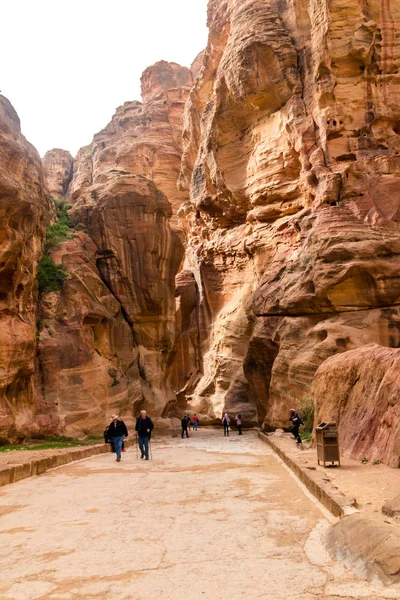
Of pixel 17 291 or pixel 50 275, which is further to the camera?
pixel 50 275

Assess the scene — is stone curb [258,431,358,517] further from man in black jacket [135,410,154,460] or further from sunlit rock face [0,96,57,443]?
sunlit rock face [0,96,57,443]

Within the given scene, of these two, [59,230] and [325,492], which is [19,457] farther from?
[59,230]

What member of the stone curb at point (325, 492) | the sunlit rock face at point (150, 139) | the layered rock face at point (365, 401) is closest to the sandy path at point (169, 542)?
the stone curb at point (325, 492)

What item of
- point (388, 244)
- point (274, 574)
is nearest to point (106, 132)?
point (388, 244)

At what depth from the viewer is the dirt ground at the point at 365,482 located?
596 cm

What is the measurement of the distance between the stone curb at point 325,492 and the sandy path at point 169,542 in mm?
190

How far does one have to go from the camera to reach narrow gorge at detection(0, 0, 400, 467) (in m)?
18.5

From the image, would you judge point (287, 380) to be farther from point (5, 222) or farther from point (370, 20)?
point (370, 20)

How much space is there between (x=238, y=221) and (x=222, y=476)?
30723 millimetres

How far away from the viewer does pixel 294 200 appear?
31.2 metres

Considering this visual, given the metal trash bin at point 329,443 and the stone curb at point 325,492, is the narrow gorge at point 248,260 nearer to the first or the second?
the metal trash bin at point 329,443

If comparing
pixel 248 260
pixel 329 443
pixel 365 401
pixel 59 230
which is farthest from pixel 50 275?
pixel 329 443

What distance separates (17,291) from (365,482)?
50.3ft

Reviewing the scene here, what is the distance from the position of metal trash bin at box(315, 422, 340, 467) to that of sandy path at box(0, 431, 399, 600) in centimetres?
82
